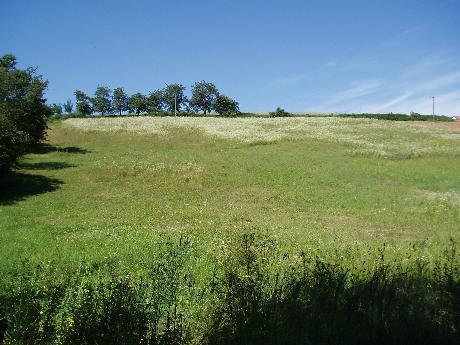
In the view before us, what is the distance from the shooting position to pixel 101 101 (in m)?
130

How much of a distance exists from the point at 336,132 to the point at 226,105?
67.7m

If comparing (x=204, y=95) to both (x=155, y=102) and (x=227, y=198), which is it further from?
(x=227, y=198)

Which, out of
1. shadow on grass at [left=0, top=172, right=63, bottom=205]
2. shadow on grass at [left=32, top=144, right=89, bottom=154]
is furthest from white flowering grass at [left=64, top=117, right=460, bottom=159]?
shadow on grass at [left=0, top=172, right=63, bottom=205]

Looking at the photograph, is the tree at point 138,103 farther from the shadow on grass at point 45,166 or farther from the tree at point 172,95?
the shadow on grass at point 45,166

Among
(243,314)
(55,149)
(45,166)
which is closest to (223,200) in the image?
(243,314)

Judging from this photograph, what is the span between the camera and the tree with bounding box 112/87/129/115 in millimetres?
132250

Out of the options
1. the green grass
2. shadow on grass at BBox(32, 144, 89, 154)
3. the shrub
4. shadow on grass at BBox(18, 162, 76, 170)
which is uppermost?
the shrub

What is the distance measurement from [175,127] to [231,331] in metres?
67.7

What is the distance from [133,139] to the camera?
61562 millimetres

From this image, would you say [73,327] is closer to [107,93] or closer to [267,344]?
[267,344]

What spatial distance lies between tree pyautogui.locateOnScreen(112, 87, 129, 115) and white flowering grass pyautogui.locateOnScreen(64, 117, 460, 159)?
52594mm

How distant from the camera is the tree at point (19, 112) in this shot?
3005 cm

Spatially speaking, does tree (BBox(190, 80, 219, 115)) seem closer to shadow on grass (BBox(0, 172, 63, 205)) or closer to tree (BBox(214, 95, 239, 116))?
tree (BBox(214, 95, 239, 116))

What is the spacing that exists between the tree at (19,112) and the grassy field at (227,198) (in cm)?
274
